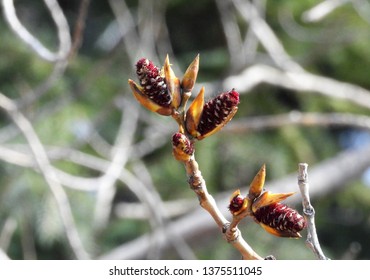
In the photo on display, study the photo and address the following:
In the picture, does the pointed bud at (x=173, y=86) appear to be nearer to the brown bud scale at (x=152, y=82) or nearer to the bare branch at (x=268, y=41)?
the brown bud scale at (x=152, y=82)

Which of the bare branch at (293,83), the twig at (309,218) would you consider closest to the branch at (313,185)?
the bare branch at (293,83)

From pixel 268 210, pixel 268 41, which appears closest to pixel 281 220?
pixel 268 210

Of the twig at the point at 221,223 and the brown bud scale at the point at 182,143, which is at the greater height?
the brown bud scale at the point at 182,143

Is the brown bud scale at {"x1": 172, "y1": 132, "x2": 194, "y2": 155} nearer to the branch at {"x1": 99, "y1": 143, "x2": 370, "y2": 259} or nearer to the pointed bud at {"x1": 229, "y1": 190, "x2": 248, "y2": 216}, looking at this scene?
the pointed bud at {"x1": 229, "y1": 190, "x2": 248, "y2": 216}

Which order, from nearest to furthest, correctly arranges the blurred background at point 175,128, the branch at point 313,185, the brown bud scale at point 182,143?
the brown bud scale at point 182,143 < the branch at point 313,185 < the blurred background at point 175,128

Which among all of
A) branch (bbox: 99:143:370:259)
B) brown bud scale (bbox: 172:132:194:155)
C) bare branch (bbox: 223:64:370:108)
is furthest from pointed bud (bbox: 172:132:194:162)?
bare branch (bbox: 223:64:370:108)

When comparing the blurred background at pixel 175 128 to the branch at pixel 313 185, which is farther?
the blurred background at pixel 175 128

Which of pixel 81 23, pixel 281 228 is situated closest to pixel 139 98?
pixel 281 228

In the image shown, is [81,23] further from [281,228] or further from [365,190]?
[365,190]
